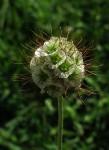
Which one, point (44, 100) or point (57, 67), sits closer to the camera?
point (57, 67)

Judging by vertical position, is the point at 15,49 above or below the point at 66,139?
above

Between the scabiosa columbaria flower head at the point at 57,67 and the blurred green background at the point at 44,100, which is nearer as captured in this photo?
the scabiosa columbaria flower head at the point at 57,67

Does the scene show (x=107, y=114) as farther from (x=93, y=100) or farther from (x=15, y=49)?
(x=15, y=49)

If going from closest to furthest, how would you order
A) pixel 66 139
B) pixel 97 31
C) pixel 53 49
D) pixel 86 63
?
1. pixel 53 49
2. pixel 86 63
3. pixel 66 139
4. pixel 97 31

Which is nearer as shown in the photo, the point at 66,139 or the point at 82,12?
the point at 66,139

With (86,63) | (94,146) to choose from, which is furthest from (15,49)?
(86,63)
